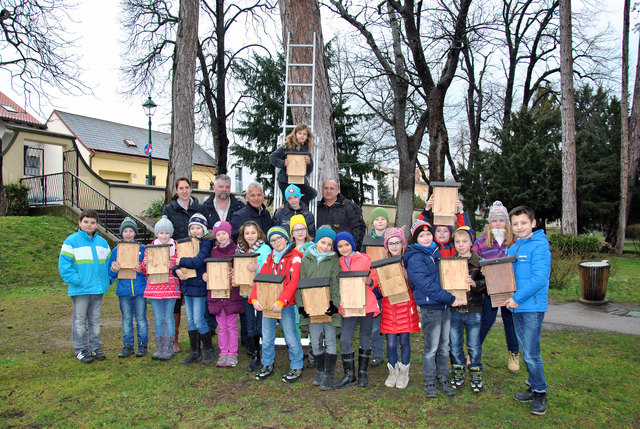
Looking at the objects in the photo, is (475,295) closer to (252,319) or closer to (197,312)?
(252,319)

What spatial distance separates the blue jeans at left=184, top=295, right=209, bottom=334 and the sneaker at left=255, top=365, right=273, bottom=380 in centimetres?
87

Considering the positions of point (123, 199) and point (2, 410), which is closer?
point (2, 410)

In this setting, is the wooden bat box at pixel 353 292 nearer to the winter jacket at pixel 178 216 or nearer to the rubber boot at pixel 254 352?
the rubber boot at pixel 254 352

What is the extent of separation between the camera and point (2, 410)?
12.6 feet

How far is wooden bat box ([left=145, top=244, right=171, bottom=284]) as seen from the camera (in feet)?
16.1

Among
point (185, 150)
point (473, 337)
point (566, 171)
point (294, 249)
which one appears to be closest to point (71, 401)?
point (294, 249)

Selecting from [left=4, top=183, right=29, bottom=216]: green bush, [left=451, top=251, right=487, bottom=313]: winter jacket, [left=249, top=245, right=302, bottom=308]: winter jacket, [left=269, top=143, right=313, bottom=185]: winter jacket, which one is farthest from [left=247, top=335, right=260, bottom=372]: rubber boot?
[left=4, top=183, right=29, bottom=216]: green bush

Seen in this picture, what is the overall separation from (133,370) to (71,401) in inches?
32.8

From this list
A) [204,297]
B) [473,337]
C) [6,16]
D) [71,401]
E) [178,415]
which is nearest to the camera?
[178,415]

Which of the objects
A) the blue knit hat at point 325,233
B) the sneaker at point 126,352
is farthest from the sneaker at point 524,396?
the sneaker at point 126,352

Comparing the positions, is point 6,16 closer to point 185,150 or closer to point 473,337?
point 185,150

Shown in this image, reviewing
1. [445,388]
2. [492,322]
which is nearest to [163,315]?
[445,388]

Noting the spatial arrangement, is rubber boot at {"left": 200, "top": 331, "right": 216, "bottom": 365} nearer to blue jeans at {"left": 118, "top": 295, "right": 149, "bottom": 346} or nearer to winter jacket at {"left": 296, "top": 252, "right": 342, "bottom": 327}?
blue jeans at {"left": 118, "top": 295, "right": 149, "bottom": 346}

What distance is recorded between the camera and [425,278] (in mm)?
4133
